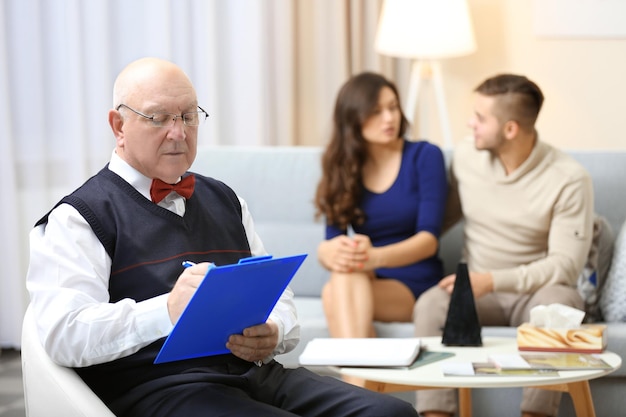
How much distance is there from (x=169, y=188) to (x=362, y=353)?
79 centimetres

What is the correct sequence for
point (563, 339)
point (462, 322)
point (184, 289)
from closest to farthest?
point (184, 289) → point (563, 339) → point (462, 322)

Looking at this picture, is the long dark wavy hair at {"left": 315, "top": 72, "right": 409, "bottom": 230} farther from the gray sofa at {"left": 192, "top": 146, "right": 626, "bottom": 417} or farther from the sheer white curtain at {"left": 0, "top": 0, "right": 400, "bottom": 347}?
the sheer white curtain at {"left": 0, "top": 0, "right": 400, "bottom": 347}

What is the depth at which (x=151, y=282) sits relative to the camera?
1.89m

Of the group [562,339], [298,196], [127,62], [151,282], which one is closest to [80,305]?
[151,282]

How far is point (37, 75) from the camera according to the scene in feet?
14.5

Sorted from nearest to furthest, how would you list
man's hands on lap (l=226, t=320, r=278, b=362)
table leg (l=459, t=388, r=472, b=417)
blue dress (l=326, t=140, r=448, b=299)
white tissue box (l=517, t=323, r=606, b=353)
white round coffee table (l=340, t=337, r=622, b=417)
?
man's hands on lap (l=226, t=320, r=278, b=362), white round coffee table (l=340, t=337, r=622, b=417), white tissue box (l=517, t=323, r=606, b=353), table leg (l=459, t=388, r=472, b=417), blue dress (l=326, t=140, r=448, b=299)

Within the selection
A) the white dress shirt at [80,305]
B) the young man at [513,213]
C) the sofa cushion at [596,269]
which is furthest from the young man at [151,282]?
the sofa cushion at [596,269]

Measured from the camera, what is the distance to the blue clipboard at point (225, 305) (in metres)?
1.68

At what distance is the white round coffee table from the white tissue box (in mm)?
42

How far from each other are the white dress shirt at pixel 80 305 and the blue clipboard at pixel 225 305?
0.18 ft

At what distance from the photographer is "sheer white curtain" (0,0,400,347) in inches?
174

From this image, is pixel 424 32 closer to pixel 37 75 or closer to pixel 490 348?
pixel 37 75

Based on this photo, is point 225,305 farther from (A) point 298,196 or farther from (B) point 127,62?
(B) point 127,62

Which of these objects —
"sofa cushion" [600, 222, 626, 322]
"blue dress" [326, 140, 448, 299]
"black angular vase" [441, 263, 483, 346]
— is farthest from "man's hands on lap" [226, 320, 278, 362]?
"sofa cushion" [600, 222, 626, 322]
